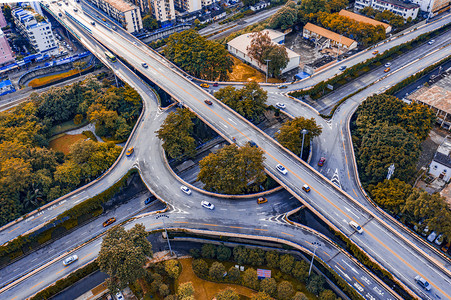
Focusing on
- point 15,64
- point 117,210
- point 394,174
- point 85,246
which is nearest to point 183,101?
point 117,210

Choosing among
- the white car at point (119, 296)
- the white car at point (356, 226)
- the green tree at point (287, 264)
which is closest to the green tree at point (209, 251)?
the green tree at point (287, 264)

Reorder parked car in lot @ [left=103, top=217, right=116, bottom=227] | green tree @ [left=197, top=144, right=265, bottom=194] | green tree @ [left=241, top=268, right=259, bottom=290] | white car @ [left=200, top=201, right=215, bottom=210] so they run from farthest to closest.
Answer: parked car in lot @ [left=103, top=217, right=116, bottom=227] < white car @ [left=200, top=201, right=215, bottom=210] < green tree @ [left=197, top=144, right=265, bottom=194] < green tree @ [left=241, top=268, right=259, bottom=290]

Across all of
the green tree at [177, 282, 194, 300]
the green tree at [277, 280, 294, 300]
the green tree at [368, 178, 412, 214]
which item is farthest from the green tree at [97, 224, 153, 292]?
the green tree at [368, 178, 412, 214]

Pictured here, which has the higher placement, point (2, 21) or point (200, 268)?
point (2, 21)

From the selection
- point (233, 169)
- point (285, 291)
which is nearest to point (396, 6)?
point (233, 169)

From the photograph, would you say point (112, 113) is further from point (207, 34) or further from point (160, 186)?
point (207, 34)

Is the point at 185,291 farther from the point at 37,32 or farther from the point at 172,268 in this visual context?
the point at 37,32

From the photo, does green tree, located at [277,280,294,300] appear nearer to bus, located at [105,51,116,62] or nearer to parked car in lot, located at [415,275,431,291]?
parked car in lot, located at [415,275,431,291]

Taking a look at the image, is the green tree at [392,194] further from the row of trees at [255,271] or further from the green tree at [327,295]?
the green tree at [327,295]
